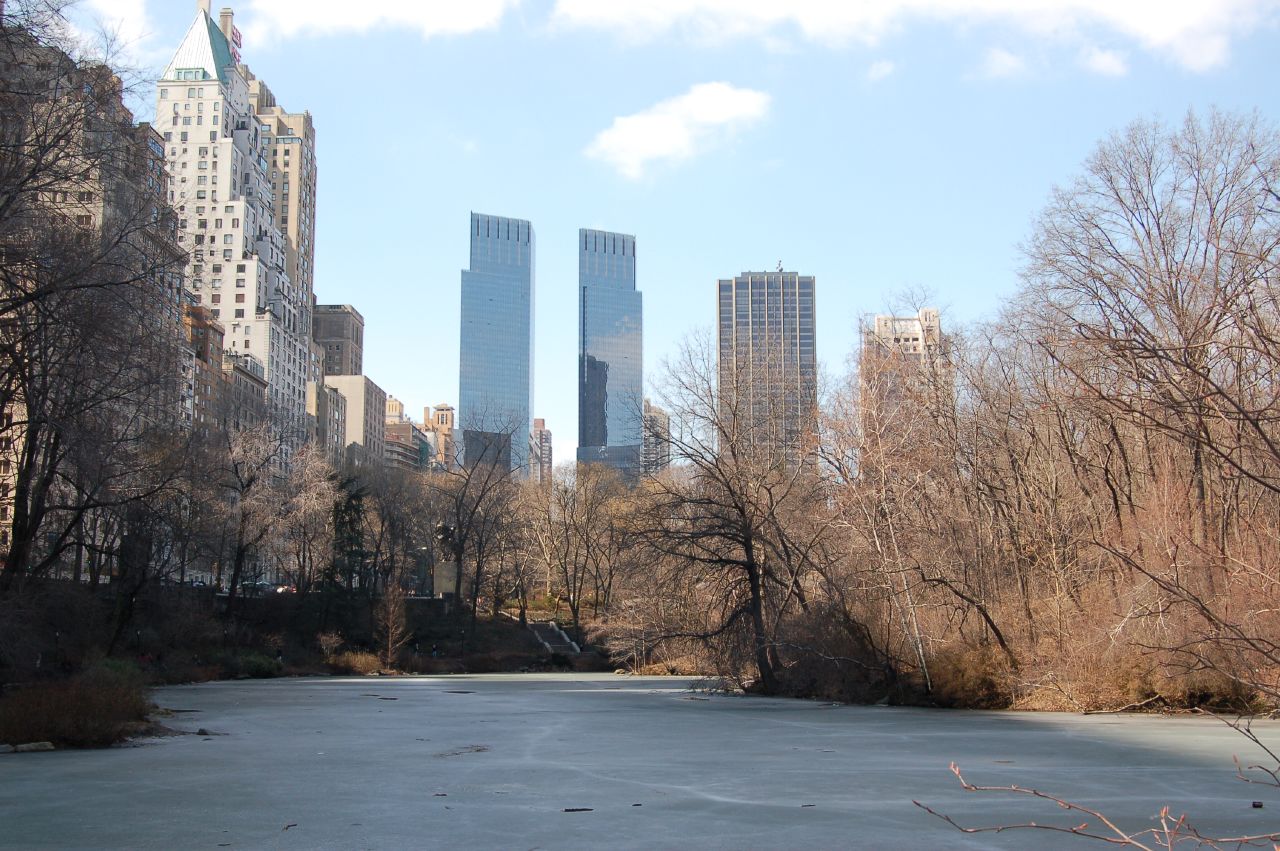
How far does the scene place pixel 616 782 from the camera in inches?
444

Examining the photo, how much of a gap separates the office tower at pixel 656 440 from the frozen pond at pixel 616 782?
34.1ft

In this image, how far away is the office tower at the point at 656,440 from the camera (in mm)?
29594

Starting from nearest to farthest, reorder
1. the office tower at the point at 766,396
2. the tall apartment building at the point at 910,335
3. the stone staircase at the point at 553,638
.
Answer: the tall apartment building at the point at 910,335
the office tower at the point at 766,396
the stone staircase at the point at 553,638

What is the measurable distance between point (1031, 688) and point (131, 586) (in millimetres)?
33704

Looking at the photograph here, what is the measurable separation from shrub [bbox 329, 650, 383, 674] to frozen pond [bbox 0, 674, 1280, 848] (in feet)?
107

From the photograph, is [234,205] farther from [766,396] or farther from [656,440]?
[656,440]

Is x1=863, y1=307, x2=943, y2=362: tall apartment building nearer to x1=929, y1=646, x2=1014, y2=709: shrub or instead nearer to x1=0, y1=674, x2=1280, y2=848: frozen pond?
x1=929, y1=646, x2=1014, y2=709: shrub

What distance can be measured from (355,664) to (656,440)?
1119 inches

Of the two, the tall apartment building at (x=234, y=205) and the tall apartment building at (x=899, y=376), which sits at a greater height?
the tall apartment building at (x=234, y=205)

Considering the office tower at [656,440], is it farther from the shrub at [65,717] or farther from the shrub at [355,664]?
the shrub at [355,664]

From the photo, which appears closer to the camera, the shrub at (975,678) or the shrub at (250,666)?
the shrub at (975,678)

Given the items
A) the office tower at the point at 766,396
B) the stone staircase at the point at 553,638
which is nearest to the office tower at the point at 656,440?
the office tower at the point at 766,396

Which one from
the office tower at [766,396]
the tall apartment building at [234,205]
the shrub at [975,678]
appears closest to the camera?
the shrub at [975,678]

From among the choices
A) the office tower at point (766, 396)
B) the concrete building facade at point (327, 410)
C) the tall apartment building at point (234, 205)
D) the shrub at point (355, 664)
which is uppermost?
the tall apartment building at point (234, 205)
